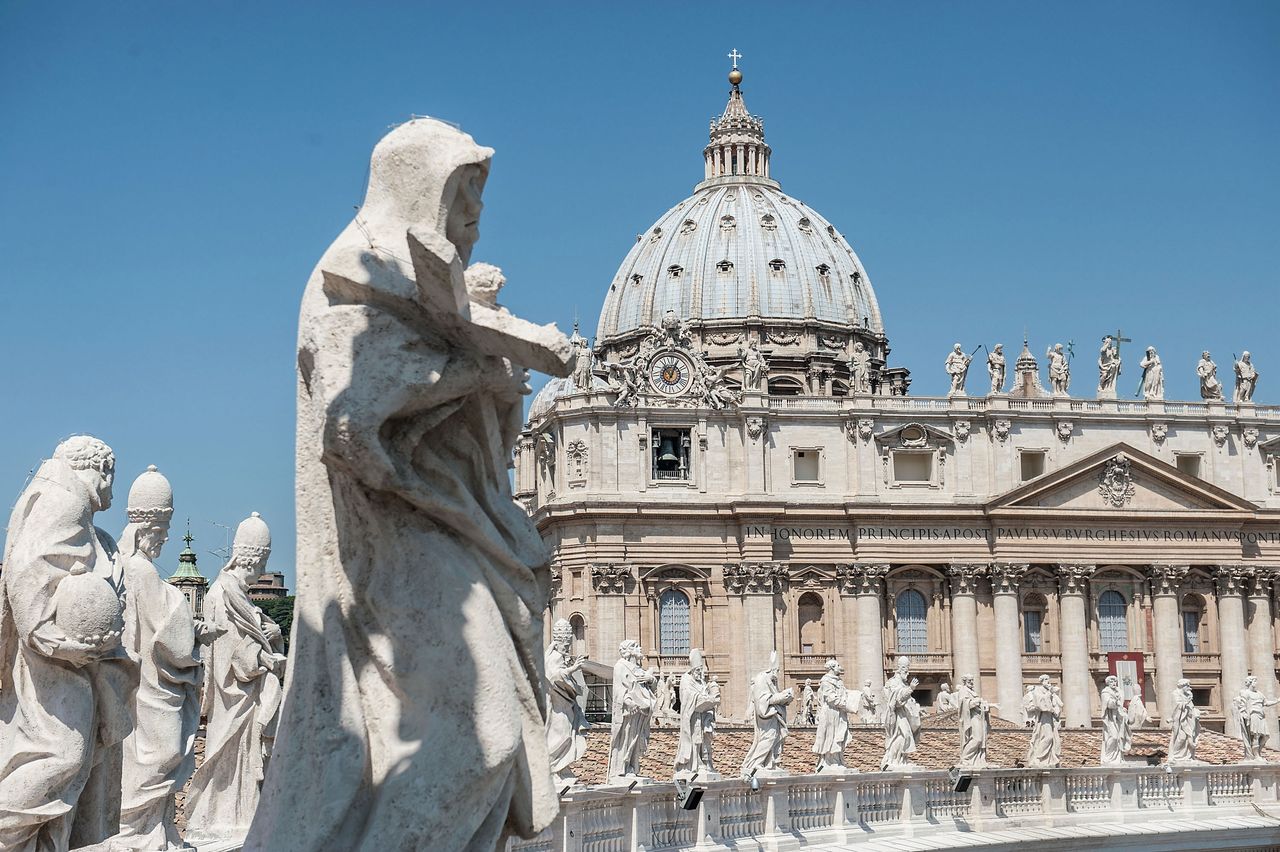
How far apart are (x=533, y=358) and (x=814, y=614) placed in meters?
54.5

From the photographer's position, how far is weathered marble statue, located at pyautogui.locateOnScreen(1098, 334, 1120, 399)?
59.6m

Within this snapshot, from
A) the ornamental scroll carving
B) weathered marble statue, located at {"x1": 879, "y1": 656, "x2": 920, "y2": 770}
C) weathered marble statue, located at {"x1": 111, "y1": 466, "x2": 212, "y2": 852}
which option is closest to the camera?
weathered marble statue, located at {"x1": 111, "y1": 466, "x2": 212, "y2": 852}

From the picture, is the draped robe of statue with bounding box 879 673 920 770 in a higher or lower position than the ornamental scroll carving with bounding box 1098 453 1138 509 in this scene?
lower

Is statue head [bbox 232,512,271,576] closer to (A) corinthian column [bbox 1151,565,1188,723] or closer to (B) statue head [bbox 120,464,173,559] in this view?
(B) statue head [bbox 120,464,173,559]

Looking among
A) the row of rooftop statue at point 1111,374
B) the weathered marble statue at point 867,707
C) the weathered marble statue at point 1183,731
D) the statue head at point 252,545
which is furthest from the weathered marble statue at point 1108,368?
the statue head at point 252,545

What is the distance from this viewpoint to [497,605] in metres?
4.45

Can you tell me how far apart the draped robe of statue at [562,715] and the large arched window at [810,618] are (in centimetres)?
4218

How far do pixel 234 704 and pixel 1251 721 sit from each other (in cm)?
2119

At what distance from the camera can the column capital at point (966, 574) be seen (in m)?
58.0

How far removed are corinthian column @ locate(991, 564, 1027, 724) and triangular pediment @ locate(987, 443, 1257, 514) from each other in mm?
2486

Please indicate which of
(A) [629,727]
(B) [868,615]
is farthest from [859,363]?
(A) [629,727]

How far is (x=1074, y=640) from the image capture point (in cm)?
5800

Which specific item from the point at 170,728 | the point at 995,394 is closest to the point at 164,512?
the point at 170,728

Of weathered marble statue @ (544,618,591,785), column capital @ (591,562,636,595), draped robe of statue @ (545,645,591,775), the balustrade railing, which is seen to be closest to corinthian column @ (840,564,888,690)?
column capital @ (591,562,636,595)
